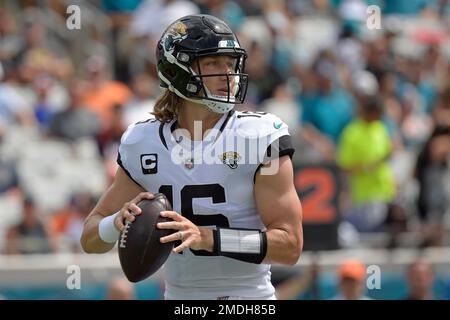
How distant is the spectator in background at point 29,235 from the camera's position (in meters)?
9.57

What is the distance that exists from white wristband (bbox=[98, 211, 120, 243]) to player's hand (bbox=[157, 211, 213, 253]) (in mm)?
336

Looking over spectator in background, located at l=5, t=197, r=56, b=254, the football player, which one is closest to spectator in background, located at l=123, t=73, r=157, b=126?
spectator in background, located at l=5, t=197, r=56, b=254

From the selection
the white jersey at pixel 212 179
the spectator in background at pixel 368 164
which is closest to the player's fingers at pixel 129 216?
the white jersey at pixel 212 179

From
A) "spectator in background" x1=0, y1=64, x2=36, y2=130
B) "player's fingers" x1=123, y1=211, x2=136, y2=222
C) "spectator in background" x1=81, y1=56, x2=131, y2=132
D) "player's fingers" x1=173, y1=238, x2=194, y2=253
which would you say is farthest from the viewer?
"spectator in background" x1=81, y1=56, x2=131, y2=132

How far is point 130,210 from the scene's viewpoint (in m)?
4.55

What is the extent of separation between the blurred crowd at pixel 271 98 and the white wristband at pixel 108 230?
469 cm

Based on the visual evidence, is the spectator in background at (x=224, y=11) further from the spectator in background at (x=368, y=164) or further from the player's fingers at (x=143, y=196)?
the player's fingers at (x=143, y=196)

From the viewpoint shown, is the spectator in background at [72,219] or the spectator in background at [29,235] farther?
the spectator in background at [72,219]

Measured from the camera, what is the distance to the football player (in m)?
4.64

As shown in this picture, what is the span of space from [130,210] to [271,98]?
7278 mm

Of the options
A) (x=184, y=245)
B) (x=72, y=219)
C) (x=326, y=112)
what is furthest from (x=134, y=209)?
(x=326, y=112)

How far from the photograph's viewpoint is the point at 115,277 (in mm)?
8891

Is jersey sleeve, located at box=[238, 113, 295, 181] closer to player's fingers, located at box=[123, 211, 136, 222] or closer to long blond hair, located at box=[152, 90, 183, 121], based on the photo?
long blond hair, located at box=[152, 90, 183, 121]

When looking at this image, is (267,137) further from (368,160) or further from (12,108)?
(12,108)
